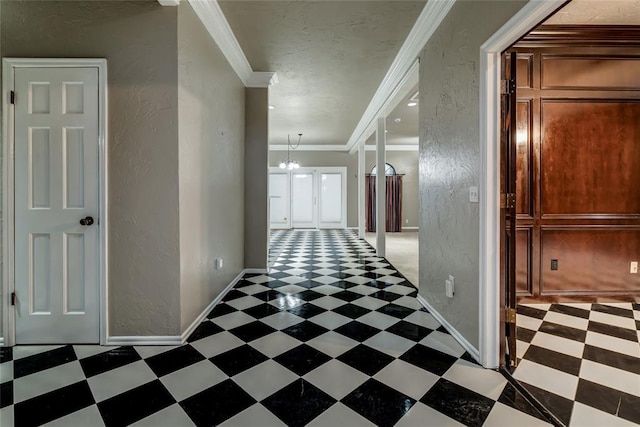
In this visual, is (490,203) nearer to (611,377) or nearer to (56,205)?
(611,377)

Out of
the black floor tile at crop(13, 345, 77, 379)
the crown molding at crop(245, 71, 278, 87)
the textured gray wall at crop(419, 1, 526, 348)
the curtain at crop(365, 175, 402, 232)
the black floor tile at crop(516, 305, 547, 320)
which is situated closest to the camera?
the black floor tile at crop(13, 345, 77, 379)

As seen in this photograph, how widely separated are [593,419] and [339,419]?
1.24 meters

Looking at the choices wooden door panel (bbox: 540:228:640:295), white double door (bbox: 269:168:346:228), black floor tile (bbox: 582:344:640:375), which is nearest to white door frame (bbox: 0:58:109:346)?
black floor tile (bbox: 582:344:640:375)

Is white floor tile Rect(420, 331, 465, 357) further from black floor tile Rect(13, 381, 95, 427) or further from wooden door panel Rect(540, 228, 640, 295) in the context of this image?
black floor tile Rect(13, 381, 95, 427)

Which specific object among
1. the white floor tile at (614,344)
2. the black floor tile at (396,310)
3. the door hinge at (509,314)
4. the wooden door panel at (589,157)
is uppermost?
the wooden door panel at (589,157)

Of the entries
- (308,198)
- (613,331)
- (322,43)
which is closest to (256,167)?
(322,43)

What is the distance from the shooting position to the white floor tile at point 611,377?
170 cm

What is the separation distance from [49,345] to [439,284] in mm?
3073

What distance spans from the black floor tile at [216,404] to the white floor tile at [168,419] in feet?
0.08

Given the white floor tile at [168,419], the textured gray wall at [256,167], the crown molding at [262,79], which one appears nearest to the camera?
the white floor tile at [168,419]

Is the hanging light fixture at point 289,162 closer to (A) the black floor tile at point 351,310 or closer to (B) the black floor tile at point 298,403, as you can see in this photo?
(A) the black floor tile at point 351,310

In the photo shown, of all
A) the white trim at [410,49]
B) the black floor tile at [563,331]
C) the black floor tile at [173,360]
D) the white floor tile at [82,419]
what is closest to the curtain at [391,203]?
the white trim at [410,49]

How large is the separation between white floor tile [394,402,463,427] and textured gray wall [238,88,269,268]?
3.00 metres

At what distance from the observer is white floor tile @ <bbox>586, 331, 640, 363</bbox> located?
6.86ft
